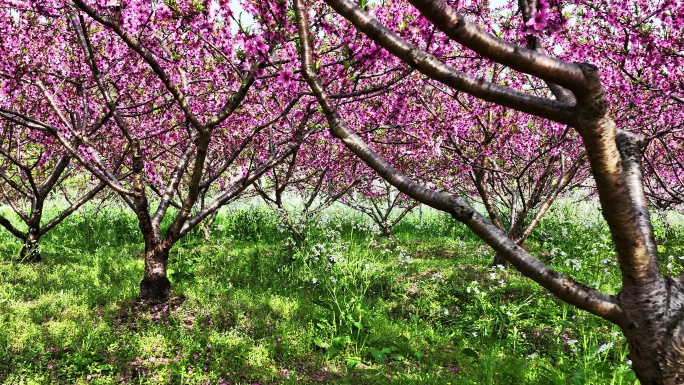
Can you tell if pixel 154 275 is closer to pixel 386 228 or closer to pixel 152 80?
pixel 152 80

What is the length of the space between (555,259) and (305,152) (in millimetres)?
6415

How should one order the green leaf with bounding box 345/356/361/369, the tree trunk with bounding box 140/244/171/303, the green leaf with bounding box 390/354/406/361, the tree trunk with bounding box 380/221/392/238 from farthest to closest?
the tree trunk with bounding box 380/221/392/238 → the tree trunk with bounding box 140/244/171/303 → the green leaf with bounding box 390/354/406/361 → the green leaf with bounding box 345/356/361/369

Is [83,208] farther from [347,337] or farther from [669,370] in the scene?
[669,370]

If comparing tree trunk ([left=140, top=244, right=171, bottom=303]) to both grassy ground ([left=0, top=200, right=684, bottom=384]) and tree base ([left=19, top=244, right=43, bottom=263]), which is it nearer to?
grassy ground ([left=0, top=200, right=684, bottom=384])

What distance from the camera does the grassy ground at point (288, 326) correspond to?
3852 mm

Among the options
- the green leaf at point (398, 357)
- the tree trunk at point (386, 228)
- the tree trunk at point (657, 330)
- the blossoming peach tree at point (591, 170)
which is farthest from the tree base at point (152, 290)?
the tree trunk at point (386, 228)

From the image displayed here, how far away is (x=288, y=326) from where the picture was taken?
190 inches

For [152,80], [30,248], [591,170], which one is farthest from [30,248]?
[591,170]

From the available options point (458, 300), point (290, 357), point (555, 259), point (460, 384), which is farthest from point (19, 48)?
point (555, 259)

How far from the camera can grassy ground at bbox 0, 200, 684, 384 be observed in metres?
3.85

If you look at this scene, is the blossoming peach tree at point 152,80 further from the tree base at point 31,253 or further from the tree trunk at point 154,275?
the tree base at point 31,253

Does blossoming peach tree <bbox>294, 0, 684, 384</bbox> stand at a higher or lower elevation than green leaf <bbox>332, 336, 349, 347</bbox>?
higher

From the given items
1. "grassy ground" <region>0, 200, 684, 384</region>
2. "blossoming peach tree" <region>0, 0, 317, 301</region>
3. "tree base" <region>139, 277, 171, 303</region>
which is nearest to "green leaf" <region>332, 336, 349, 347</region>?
"grassy ground" <region>0, 200, 684, 384</region>

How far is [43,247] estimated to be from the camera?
8.65 meters
